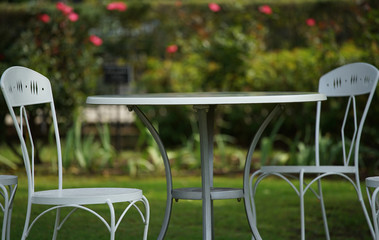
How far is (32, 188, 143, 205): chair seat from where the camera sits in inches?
103

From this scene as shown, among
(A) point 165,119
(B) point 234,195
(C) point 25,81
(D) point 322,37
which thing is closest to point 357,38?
(D) point 322,37

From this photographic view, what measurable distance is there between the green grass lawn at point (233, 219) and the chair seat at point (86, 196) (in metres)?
1.27

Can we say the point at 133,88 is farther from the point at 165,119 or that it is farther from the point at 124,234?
the point at 124,234

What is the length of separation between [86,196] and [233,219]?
2.13 meters

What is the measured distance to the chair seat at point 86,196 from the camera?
2.62 metres

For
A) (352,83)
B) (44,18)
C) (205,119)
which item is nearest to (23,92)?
(205,119)

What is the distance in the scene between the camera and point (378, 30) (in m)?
6.33

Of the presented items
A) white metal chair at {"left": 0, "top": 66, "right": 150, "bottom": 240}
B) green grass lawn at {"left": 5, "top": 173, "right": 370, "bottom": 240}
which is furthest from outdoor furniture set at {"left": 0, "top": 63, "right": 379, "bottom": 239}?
green grass lawn at {"left": 5, "top": 173, "right": 370, "bottom": 240}

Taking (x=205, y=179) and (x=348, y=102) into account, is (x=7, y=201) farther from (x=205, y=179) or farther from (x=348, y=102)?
(x=348, y=102)

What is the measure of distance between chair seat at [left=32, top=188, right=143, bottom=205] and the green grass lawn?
1.27 m

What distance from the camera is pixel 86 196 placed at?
8.63 ft

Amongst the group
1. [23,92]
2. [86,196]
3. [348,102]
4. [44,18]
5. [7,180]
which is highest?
[44,18]

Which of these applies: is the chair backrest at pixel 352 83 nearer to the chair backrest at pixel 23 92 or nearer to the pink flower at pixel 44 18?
the chair backrest at pixel 23 92

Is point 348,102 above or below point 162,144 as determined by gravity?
above
